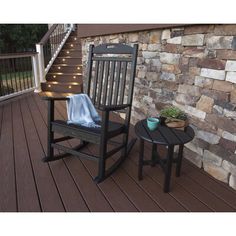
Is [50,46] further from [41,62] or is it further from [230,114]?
[230,114]

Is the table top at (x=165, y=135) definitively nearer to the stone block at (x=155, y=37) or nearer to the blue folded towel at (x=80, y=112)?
the blue folded towel at (x=80, y=112)

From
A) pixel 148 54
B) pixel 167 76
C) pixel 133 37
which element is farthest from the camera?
pixel 133 37

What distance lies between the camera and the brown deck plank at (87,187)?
1526 millimetres

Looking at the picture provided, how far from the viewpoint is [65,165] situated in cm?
205

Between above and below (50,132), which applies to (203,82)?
above

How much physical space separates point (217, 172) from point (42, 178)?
1507 mm

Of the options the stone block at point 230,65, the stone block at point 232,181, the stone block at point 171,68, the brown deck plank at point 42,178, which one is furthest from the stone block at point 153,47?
the brown deck plank at point 42,178

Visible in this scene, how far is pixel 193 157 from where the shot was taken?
2.08 meters

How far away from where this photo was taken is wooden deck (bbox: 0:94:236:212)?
152 cm

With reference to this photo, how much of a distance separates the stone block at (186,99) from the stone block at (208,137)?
28 centimetres

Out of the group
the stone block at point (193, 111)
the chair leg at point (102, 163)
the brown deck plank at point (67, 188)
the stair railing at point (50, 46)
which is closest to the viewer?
the brown deck plank at point (67, 188)

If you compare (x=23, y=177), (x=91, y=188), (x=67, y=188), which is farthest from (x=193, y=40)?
→ (x=23, y=177)

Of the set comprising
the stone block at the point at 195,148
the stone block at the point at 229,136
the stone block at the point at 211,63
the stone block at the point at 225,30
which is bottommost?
the stone block at the point at 195,148
